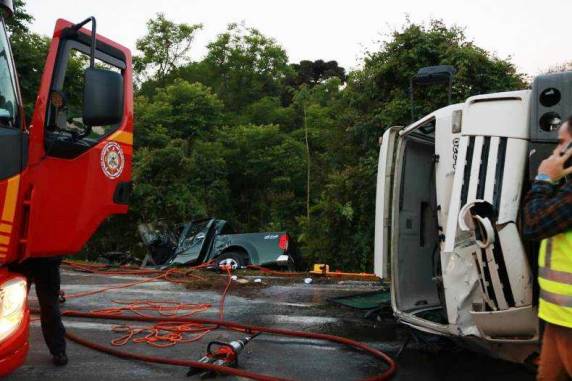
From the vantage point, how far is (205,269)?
392 inches

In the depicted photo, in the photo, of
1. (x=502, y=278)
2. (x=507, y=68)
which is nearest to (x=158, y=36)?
(x=507, y=68)

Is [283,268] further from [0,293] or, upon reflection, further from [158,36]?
[158,36]

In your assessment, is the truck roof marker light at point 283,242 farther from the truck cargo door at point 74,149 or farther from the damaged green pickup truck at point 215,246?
the truck cargo door at point 74,149

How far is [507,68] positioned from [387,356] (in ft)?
29.5

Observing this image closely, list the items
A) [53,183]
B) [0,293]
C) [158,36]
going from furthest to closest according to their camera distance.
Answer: [158,36], [53,183], [0,293]

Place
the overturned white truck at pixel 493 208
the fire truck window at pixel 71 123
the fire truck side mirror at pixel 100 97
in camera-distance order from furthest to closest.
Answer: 1. the fire truck window at pixel 71 123
2. the fire truck side mirror at pixel 100 97
3. the overturned white truck at pixel 493 208

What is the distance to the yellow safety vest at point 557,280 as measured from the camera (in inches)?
100

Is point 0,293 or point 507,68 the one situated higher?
point 507,68

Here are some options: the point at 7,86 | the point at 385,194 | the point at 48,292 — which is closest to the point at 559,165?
the point at 385,194

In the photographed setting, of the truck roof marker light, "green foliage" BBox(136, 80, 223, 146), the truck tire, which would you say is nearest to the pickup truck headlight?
the truck tire

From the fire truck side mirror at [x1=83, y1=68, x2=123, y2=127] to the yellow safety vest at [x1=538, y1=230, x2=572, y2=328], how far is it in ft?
8.59

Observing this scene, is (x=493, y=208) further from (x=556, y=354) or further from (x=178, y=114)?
(x=178, y=114)

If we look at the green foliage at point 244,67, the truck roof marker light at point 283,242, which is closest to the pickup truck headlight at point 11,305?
the truck roof marker light at point 283,242

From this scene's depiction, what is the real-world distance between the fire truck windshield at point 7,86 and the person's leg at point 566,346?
3.25 m
